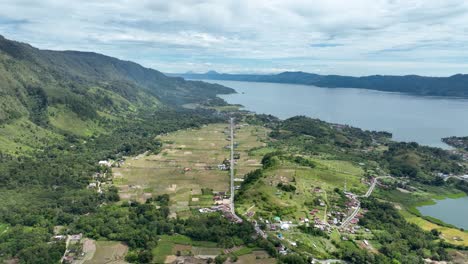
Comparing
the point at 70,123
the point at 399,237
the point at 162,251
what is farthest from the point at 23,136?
the point at 399,237

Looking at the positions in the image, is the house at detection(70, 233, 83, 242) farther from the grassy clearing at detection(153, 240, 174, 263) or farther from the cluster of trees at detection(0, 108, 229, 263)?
the grassy clearing at detection(153, 240, 174, 263)

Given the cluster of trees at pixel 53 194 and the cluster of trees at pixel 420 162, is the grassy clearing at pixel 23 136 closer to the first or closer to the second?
the cluster of trees at pixel 53 194

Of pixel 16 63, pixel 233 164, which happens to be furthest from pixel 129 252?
pixel 16 63

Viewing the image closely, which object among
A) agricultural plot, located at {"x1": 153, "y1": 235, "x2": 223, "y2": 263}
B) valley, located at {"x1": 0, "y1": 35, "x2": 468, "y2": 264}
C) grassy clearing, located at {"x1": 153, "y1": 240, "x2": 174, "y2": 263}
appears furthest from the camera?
valley, located at {"x1": 0, "y1": 35, "x2": 468, "y2": 264}

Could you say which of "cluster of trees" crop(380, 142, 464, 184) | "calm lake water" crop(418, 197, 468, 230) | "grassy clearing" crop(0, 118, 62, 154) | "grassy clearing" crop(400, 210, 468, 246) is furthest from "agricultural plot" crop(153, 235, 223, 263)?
"grassy clearing" crop(0, 118, 62, 154)

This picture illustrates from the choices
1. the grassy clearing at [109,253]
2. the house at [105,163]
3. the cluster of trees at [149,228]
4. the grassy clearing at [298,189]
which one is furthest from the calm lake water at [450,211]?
the house at [105,163]
